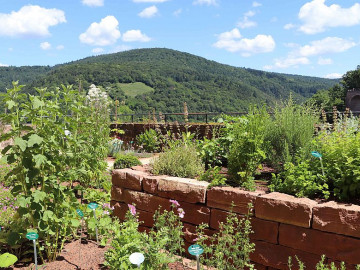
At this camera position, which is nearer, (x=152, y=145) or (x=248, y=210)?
(x=248, y=210)

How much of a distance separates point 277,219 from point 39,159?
1.95 meters

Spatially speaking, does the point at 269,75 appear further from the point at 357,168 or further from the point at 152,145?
the point at 357,168

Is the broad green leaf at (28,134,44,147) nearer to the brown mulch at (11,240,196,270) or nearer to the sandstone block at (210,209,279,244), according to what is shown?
the brown mulch at (11,240,196,270)

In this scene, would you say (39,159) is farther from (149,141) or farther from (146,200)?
(149,141)

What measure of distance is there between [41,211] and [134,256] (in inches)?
49.9

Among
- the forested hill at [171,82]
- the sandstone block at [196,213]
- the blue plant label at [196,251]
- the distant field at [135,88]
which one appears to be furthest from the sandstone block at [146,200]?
the distant field at [135,88]

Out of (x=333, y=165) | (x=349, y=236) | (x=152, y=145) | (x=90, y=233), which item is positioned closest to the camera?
(x=349, y=236)

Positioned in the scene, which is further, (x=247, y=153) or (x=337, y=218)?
(x=247, y=153)

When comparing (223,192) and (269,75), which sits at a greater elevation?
(269,75)

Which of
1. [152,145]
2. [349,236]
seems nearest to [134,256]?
[349,236]

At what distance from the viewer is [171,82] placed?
53.2 metres

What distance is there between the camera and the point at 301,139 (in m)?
3.66

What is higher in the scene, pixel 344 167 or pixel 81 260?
pixel 344 167

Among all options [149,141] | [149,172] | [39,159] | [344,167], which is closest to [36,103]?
[39,159]
